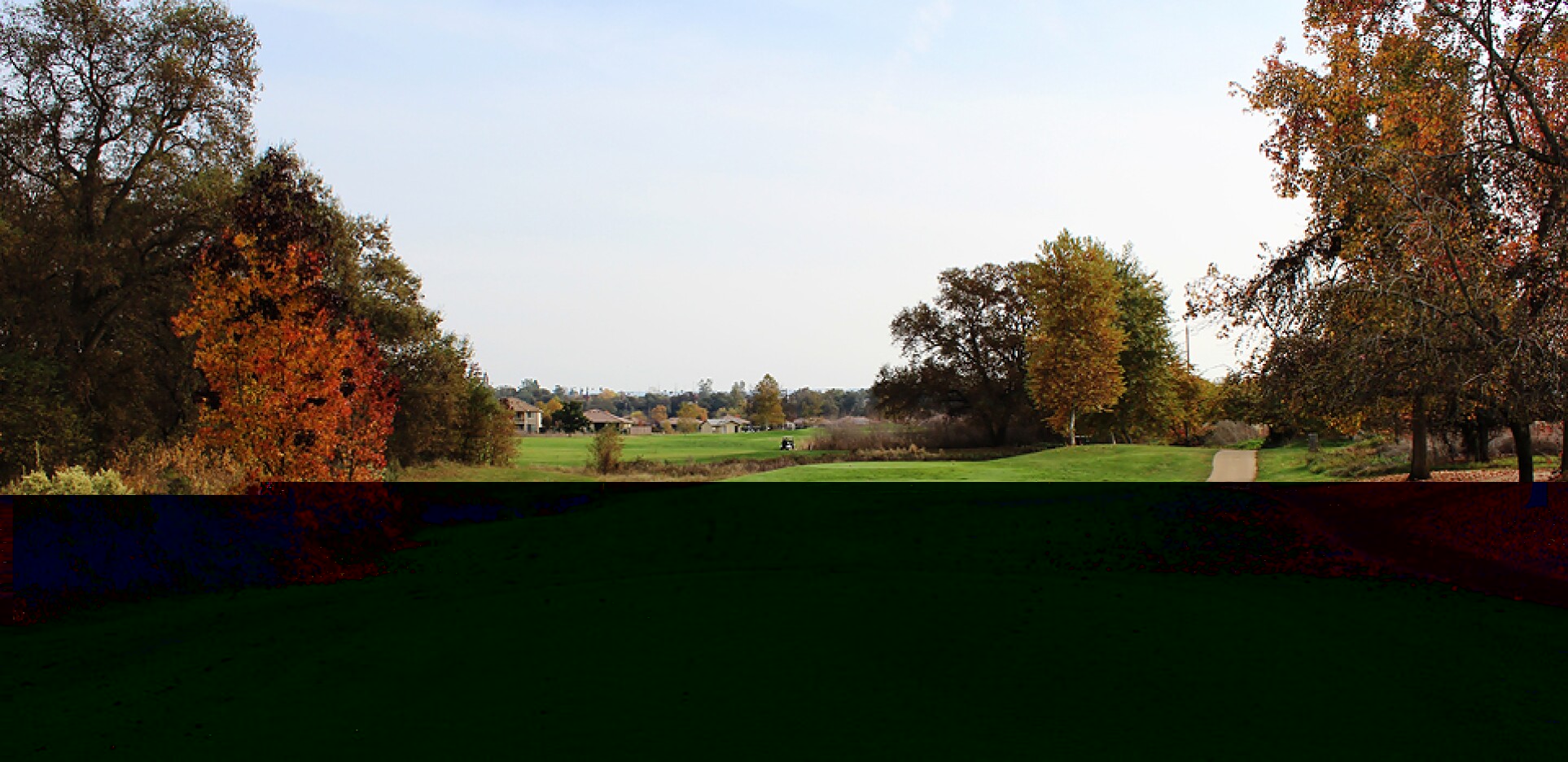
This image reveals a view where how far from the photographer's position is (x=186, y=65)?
22750 mm

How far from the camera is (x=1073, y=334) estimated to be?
36938 millimetres

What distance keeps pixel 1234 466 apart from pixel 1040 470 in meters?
8.74

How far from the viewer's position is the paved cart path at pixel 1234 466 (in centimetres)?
2695

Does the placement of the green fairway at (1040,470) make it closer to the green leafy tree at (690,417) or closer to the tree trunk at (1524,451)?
the tree trunk at (1524,451)

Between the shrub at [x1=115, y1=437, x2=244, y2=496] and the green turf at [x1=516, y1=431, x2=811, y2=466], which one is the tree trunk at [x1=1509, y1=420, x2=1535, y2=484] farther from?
the green turf at [x1=516, y1=431, x2=811, y2=466]

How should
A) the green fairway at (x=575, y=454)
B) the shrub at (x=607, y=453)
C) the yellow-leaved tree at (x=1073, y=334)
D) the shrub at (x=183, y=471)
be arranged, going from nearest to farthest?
the shrub at (x=183, y=471) < the green fairway at (x=575, y=454) < the shrub at (x=607, y=453) < the yellow-leaved tree at (x=1073, y=334)
